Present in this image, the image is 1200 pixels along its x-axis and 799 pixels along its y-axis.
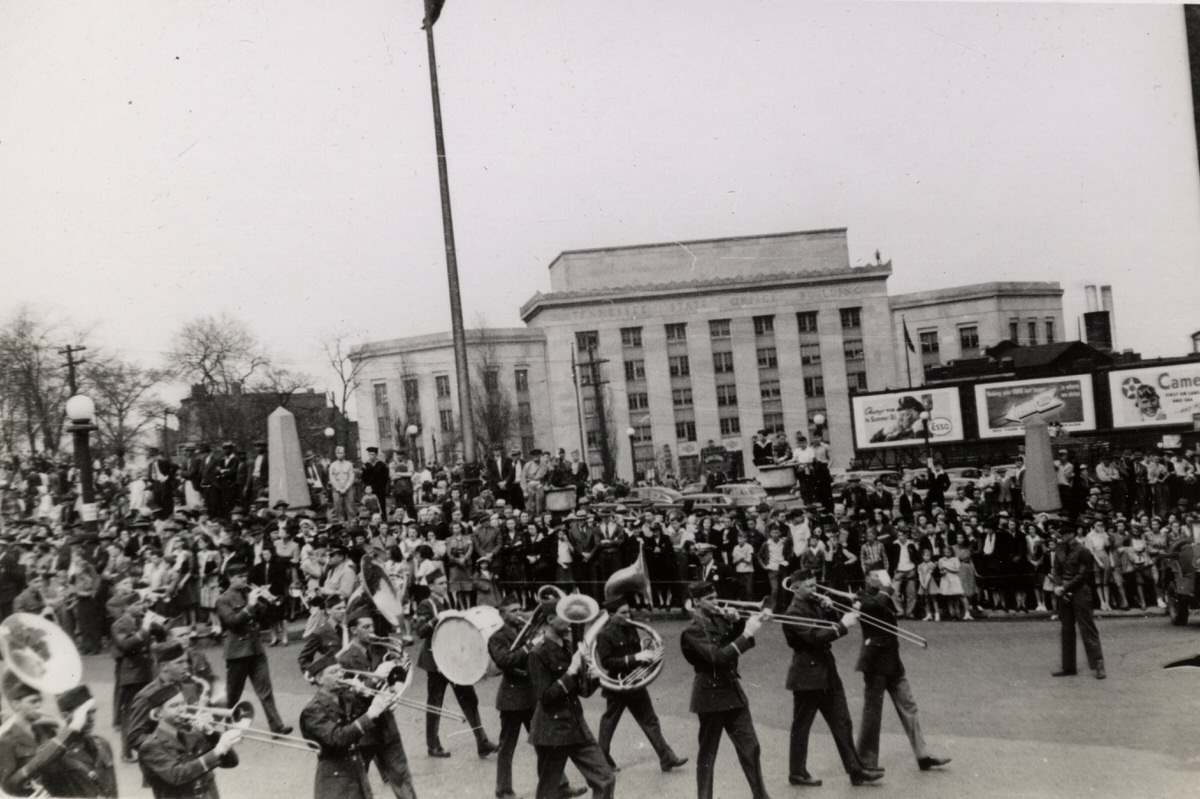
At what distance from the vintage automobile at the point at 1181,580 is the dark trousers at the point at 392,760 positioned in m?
9.33

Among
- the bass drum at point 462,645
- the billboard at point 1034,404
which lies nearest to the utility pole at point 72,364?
the bass drum at point 462,645

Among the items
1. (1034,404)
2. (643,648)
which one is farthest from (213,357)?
(1034,404)

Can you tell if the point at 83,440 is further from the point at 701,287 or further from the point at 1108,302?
the point at 701,287

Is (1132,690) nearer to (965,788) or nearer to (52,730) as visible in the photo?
(965,788)

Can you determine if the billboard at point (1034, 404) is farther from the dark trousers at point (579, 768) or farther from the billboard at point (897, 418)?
the dark trousers at point (579, 768)

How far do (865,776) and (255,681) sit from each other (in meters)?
5.45

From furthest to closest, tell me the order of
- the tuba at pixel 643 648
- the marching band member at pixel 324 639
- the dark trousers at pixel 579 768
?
the marching band member at pixel 324 639 → the tuba at pixel 643 648 → the dark trousers at pixel 579 768

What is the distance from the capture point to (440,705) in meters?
8.84

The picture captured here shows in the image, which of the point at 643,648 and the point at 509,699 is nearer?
the point at 509,699

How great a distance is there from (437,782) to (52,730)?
9.77 ft

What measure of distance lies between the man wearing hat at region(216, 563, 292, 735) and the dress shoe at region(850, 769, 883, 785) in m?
5.13

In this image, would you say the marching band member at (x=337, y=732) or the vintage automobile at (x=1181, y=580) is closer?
Answer: the marching band member at (x=337, y=732)

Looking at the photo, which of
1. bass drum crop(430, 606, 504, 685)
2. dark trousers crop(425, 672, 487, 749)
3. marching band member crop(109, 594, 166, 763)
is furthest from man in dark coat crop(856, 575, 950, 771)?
marching band member crop(109, 594, 166, 763)

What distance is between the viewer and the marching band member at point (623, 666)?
25.1 feet
